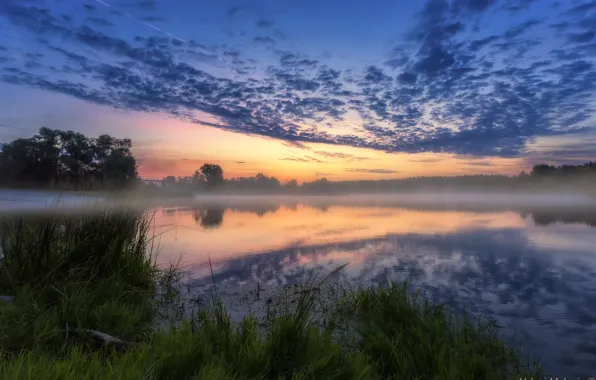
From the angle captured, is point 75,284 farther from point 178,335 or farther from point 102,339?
point 178,335

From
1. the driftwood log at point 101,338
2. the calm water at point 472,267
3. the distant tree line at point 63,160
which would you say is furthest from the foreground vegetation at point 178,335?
the distant tree line at point 63,160

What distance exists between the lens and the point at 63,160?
77.6 meters

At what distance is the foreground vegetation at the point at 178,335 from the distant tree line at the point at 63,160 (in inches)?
2212

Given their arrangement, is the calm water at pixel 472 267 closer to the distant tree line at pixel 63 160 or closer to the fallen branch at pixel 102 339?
the fallen branch at pixel 102 339

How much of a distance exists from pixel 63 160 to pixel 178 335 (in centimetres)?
9153

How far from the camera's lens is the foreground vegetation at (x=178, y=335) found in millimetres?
3914

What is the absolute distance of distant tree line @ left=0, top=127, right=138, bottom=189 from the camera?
6681cm

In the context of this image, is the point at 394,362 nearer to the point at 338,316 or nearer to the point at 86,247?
the point at 338,316

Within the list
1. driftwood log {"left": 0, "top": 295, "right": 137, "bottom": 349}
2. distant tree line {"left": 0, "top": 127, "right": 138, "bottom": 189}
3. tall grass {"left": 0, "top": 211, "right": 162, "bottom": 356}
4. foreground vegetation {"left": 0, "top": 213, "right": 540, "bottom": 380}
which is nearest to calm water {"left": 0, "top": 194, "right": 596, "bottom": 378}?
foreground vegetation {"left": 0, "top": 213, "right": 540, "bottom": 380}

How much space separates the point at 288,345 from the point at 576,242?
22458mm

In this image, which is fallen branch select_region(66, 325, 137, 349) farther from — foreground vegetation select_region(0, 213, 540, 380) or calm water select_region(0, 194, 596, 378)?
calm water select_region(0, 194, 596, 378)

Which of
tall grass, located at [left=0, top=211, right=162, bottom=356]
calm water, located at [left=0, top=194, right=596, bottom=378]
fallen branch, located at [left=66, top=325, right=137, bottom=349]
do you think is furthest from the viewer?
calm water, located at [left=0, top=194, right=596, bottom=378]

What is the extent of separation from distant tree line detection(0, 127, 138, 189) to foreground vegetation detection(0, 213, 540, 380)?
184ft

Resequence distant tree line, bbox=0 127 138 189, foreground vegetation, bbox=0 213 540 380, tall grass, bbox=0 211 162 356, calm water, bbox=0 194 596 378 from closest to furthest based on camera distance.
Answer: foreground vegetation, bbox=0 213 540 380, tall grass, bbox=0 211 162 356, calm water, bbox=0 194 596 378, distant tree line, bbox=0 127 138 189
